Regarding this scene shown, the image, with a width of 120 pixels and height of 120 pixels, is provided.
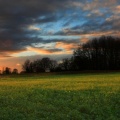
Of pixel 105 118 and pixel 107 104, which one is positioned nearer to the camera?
pixel 105 118

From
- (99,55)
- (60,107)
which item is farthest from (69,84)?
(99,55)

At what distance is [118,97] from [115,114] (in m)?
5.12

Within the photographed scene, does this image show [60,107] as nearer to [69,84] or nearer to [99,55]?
[69,84]

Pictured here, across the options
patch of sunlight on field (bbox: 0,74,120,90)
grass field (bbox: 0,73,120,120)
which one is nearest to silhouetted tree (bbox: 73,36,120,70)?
patch of sunlight on field (bbox: 0,74,120,90)

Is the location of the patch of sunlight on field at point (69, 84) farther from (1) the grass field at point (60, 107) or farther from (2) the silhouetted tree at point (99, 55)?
(2) the silhouetted tree at point (99, 55)

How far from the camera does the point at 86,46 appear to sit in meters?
119

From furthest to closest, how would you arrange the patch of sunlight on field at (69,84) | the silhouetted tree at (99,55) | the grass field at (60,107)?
the silhouetted tree at (99,55) < the patch of sunlight on field at (69,84) < the grass field at (60,107)

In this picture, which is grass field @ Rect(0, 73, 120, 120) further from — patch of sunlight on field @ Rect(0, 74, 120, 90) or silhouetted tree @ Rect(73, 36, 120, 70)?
silhouetted tree @ Rect(73, 36, 120, 70)

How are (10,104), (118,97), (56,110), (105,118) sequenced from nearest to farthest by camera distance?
(105,118)
(56,110)
(10,104)
(118,97)

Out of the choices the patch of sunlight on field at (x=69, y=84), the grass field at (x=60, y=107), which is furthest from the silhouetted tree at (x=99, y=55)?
the grass field at (x=60, y=107)

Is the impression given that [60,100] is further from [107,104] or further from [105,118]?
[105,118]

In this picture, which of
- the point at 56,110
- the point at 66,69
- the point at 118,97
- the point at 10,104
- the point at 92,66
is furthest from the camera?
the point at 92,66

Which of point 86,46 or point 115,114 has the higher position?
point 86,46

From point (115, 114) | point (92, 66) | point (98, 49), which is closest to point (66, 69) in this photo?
point (92, 66)
